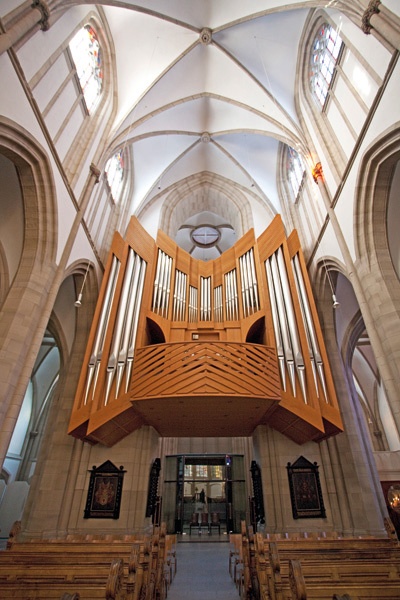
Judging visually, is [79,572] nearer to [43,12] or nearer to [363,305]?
Result: [363,305]

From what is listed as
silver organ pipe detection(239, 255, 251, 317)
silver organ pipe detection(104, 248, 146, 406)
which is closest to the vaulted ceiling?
silver organ pipe detection(239, 255, 251, 317)

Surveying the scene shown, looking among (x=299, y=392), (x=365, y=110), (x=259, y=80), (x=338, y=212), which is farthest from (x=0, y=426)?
(x=259, y=80)

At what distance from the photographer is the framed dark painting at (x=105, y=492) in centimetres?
746

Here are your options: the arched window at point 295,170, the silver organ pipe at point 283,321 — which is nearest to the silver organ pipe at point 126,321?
the silver organ pipe at point 283,321

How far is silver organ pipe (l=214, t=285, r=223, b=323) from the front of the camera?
31.8ft

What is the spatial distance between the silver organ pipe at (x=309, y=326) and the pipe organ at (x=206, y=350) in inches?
1.1

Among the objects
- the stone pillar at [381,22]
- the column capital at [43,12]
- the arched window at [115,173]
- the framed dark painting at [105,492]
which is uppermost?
the arched window at [115,173]

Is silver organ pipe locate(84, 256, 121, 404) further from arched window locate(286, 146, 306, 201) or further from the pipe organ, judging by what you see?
arched window locate(286, 146, 306, 201)

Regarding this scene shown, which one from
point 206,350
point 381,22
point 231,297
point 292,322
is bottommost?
point 206,350

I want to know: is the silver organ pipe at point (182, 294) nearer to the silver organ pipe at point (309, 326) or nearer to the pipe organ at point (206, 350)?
the pipe organ at point (206, 350)

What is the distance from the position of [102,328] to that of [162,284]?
234cm

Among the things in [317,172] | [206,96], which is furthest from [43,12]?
[317,172]

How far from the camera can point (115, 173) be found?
38.6 feet

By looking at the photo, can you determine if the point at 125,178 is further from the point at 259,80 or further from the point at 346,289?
the point at 346,289
